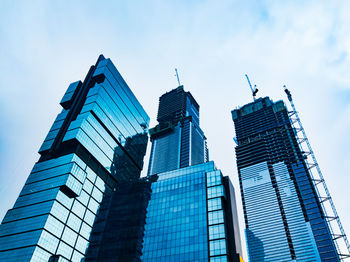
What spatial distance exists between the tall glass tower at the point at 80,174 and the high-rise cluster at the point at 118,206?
0.40m

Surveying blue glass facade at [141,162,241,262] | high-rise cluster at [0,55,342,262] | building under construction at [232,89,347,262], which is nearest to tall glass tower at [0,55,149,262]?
high-rise cluster at [0,55,342,262]

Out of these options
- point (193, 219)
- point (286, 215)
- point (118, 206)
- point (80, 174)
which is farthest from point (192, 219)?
point (286, 215)

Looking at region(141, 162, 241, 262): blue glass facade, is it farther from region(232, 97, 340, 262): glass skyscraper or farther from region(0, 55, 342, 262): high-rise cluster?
region(232, 97, 340, 262): glass skyscraper

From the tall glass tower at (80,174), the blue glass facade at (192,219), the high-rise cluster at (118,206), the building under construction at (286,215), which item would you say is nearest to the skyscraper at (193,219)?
the blue glass facade at (192,219)

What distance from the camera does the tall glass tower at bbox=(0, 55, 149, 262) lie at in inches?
3551

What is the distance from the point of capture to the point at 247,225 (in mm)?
172750

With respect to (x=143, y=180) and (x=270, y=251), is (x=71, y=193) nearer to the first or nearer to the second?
(x=143, y=180)

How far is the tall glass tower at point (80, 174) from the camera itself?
90188 mm

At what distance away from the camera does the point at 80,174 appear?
349 ft

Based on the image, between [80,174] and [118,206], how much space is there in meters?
18.3

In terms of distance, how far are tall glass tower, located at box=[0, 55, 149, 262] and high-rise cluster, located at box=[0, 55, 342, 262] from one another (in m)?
0.40

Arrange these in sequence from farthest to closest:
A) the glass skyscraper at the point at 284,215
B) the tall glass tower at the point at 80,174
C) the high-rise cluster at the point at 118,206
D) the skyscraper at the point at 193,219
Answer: the glass skyscraper at the point at 284,215 < the tall glass tower at the point at 80,174 < the high-rise cluster at the point at 118,206 < the skyscraper at the point at 193,219

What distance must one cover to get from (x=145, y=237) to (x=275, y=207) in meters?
105

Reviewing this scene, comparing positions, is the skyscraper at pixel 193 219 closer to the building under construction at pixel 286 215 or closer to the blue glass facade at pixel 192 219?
the blue glass facade at pixel 192 219
